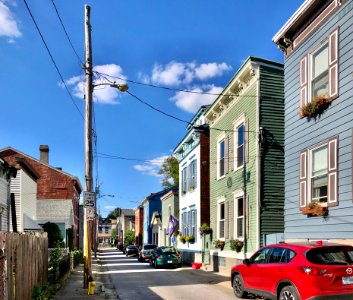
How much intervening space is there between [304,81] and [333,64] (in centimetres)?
173

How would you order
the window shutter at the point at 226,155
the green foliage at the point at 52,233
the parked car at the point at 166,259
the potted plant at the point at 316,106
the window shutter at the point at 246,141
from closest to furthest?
the potted plant at the point at 316,106 → the window shutter at the point at 246,141 → the window shutter at the point at 226,155 → the parked car at the point at 166,259 → the green foliage at the point at 52,233

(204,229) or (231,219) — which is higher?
(231,219)

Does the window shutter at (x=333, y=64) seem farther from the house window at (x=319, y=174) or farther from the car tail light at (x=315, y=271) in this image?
the car tail light at (x=315, y=271)

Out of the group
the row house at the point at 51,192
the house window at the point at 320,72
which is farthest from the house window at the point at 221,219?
the row house at the point at 51,192

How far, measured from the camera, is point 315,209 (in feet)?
44.8

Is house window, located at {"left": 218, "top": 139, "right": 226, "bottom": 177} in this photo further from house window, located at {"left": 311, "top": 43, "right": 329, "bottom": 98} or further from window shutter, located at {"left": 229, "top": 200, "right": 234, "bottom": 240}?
house window, located at {"left": 311, "top": 43, "right": 329, "bottom": 98}

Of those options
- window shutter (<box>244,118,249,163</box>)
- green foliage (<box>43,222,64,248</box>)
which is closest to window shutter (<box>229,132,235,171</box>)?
window shutter (<box>244,118,249,163</box>)

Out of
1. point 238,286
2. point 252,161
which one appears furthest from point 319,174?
point 252,161

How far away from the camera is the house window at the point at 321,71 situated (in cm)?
1341

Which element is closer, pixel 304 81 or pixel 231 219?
pixel 304 81

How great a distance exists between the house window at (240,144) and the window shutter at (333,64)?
8.12 m

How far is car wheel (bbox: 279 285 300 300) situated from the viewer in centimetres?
1011

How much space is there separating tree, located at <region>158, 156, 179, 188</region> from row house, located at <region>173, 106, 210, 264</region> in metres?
32.5

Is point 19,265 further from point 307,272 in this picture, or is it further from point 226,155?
point 226,155
